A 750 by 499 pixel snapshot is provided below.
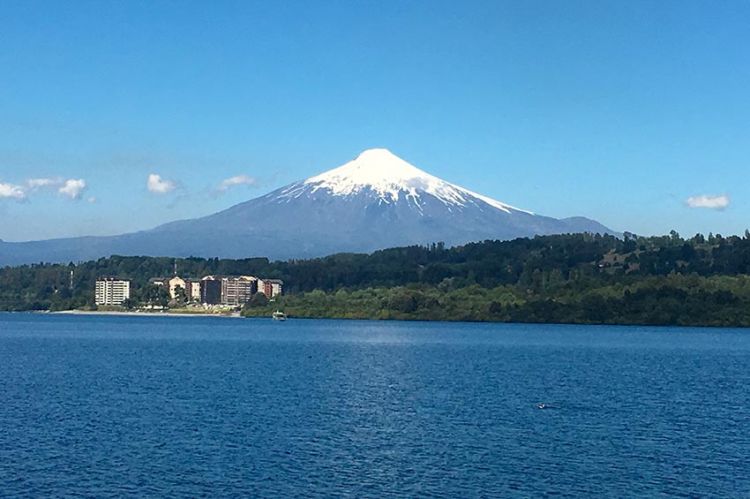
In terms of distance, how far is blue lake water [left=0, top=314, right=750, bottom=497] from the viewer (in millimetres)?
26969

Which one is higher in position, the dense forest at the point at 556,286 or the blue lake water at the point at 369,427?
the dense forest at the point at 556,286

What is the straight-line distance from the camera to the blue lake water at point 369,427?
88.5ft

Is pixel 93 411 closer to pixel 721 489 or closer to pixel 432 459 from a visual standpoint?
pixel 432 459

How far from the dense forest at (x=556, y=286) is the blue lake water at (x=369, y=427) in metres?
62.6

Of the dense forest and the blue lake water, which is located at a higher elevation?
the dense forest

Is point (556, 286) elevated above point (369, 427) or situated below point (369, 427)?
above

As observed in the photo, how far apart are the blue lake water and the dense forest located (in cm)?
6263

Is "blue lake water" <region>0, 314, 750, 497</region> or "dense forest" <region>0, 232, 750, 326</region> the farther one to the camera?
"dense forest" <region>0, 232, 750, 326</region>

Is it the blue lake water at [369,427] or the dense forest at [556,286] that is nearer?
the blue lake water at [369,427]

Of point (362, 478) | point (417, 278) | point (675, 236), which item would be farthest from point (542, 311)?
point (362, 478)

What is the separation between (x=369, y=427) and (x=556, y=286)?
11410 cm

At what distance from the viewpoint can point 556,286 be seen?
146875 millimetres

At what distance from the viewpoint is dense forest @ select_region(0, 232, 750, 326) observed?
13125 cm

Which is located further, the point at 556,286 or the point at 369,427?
the point at 556,286
